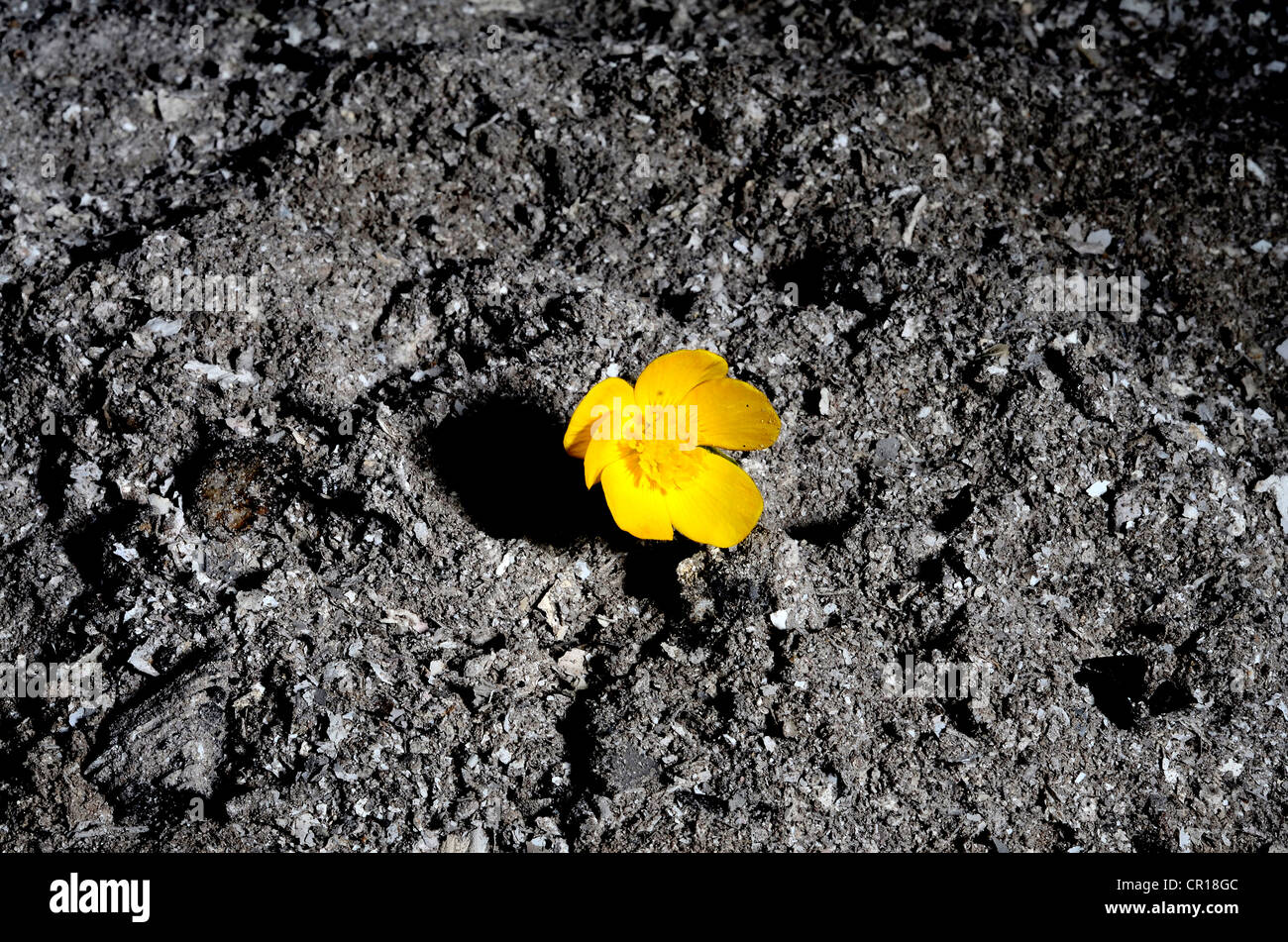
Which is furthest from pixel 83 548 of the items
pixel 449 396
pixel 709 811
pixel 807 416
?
pixel 807 416

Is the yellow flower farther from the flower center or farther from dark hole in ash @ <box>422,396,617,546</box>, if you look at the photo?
dark hole in ash @ <box>422,396,617,546</box>

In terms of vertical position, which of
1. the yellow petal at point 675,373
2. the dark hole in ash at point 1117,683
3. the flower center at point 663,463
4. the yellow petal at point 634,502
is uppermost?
the yellow petal at point 675,373

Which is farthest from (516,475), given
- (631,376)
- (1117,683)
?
(1117,683)

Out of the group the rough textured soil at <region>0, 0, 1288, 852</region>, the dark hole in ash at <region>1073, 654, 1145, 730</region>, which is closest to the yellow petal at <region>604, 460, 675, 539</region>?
the rough textured soil at <region>0, 0, 1288, 852</region>

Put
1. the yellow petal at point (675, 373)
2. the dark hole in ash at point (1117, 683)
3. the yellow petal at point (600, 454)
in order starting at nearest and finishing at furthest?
the yellow petal at point (600, 454)
the yellow petal at point (675, 373)
the dark hole in ash at point (1117, 683)

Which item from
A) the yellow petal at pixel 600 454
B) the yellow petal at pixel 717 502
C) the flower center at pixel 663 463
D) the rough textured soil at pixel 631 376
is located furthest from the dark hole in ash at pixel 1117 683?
the yellow petal at pixel 600 454

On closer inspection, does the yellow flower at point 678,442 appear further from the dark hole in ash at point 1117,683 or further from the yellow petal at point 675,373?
the dark hole in ash at point 1117,683
